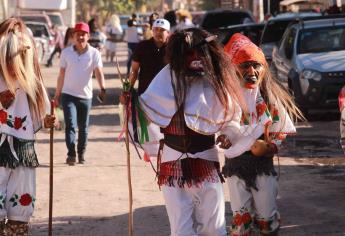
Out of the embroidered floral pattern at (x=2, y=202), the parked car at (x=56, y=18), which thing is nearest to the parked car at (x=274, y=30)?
the embroidered floral pattern at (x=2, y=202)

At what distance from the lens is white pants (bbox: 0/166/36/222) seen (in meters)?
7.33

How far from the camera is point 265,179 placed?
712cm

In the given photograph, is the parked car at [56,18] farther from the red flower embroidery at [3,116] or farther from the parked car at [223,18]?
the red flower embroidery at [3,116]

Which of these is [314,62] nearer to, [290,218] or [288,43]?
[288,43]

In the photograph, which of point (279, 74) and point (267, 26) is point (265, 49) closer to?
point (267, 26)

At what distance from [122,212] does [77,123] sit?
3.32 m

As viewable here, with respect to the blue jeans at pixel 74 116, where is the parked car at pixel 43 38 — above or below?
below

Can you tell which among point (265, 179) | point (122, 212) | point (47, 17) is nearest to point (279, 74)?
point (122, 212)

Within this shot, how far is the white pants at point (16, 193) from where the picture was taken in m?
7.33

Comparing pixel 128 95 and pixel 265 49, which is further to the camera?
pixel 265 49

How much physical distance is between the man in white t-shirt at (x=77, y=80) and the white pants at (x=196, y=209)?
6.18 meters

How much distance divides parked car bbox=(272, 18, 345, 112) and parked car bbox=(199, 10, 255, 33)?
11.0m

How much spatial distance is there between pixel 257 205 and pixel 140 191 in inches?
155

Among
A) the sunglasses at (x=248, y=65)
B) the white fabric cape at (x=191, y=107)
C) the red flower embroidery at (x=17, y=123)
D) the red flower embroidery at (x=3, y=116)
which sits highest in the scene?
the sunglasses at (x=248, y=65)
